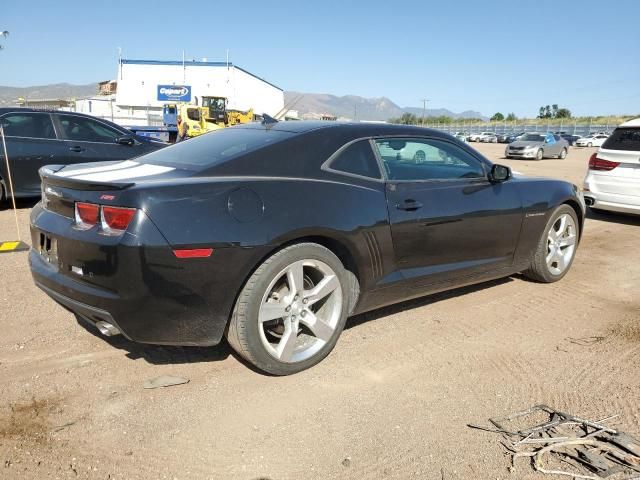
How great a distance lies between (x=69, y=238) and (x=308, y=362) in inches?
59.2

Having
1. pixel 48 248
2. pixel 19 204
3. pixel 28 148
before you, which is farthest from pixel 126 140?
pixel 48 248

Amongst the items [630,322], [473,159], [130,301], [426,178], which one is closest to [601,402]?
[630,322]

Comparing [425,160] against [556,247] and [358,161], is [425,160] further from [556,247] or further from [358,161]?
[556,247]

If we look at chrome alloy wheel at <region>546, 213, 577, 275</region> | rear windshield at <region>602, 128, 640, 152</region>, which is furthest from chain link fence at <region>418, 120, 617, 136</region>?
chrome alloy wheel at <region>546, 213, 577, 275</region>

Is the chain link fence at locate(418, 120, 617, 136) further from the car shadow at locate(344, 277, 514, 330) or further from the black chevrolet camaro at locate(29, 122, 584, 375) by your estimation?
the black chevrolet camaro at locate(29, 122, 584, 375)

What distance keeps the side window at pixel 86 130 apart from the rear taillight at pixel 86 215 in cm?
604

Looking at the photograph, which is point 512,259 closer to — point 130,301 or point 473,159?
point 473,159

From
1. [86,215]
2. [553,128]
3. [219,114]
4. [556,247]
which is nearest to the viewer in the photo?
[86,215]

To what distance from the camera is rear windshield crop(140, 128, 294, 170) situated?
126 inches

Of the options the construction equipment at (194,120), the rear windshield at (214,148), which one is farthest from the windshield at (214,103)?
the rear windshield at (214,148)

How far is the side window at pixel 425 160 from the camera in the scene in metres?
3.71

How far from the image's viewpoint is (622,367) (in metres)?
3.34

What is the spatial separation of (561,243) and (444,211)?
1.94 metres

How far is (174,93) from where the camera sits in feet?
165
